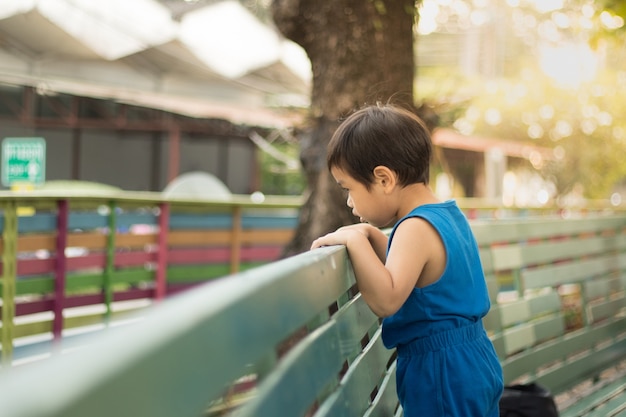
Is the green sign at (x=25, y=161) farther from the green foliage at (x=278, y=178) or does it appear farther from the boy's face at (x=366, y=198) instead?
the green foliage at (x=278, y=178)

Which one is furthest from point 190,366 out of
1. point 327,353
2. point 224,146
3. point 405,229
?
point 224,146

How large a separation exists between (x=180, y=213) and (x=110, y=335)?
22.5 feet

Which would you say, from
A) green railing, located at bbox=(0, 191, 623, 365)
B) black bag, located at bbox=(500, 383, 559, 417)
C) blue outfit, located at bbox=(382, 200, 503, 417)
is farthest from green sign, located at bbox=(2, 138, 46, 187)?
blue outfit, located at bbox=(382, 200, 503, 417)

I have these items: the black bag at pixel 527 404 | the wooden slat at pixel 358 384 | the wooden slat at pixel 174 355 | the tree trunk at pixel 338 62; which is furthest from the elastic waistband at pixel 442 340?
the tree trunk at pixel 338 62

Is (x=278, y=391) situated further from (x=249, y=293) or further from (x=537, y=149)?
(x=537, y=149)

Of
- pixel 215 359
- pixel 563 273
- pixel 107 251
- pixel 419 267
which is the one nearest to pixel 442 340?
pixel 419 267

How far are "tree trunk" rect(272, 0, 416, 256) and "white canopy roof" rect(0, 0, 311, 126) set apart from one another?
5728 mm

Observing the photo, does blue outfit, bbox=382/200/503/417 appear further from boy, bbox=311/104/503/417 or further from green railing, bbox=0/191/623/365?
green railing, bbox=0/191/623/365

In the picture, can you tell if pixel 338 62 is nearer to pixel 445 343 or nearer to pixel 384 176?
pixel 384 176

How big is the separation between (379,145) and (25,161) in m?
6.65

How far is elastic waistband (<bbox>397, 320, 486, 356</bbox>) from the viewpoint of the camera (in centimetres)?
241

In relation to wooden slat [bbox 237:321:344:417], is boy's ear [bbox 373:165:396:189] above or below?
above

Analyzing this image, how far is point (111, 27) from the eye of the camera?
546 inches

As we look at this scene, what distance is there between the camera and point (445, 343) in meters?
2.41
